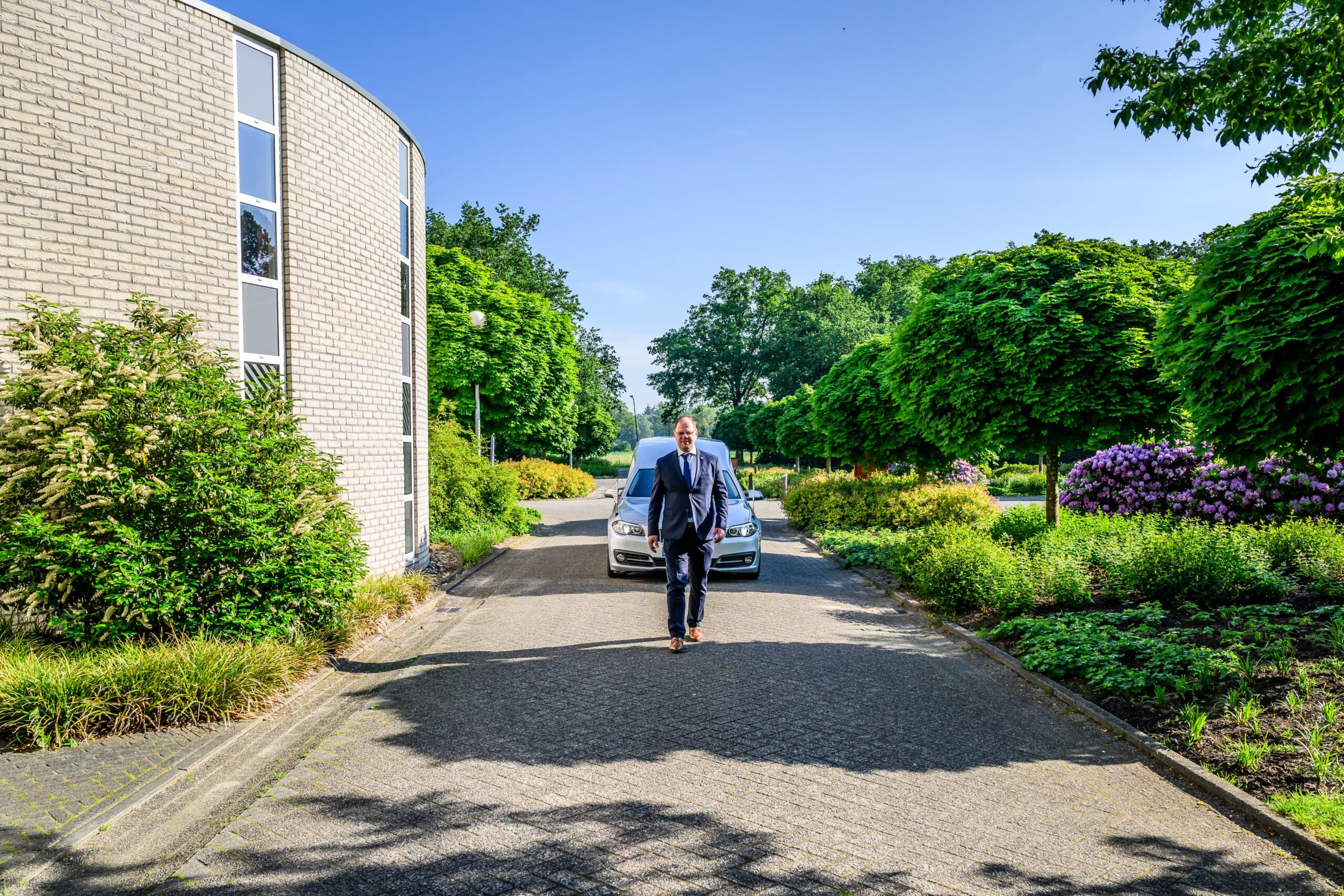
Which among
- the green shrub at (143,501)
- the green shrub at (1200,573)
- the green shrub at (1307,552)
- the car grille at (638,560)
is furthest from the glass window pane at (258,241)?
the green shrub at (1307,552)

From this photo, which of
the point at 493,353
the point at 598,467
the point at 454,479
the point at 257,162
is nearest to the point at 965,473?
the point at 493,353

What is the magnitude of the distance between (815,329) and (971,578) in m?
56.5

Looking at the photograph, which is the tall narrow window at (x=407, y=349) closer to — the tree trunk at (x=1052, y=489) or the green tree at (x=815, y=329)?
the tree trunk at (x=1052, y=489)

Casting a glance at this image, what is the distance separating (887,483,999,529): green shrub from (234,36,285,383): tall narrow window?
11.8m

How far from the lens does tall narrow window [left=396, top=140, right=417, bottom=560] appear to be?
10797mm

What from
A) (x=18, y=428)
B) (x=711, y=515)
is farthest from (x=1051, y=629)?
(x=18, y=428)

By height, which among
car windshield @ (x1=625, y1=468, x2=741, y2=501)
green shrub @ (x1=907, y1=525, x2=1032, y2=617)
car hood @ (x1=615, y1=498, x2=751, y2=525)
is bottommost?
green shrub @ (x1=907, y1=525, x2=1032, y2=617)

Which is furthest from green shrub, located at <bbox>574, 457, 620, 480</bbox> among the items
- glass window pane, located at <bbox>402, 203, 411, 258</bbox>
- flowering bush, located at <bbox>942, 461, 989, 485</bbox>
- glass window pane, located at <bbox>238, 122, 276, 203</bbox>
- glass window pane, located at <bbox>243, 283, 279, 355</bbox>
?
glass window pane, located at <bbox>238, 122, 276, 203</bbox>

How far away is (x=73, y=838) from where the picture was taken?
3.49 meters

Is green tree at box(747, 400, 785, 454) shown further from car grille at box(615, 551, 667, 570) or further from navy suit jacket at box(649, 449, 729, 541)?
navy suit jacket at box(649, 449, 729, 541)

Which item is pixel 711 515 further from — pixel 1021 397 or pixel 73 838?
pixel 1021 397

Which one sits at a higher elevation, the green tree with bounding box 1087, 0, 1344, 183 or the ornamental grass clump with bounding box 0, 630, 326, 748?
the green tree with bounding box 1087, 0, 1344, 183

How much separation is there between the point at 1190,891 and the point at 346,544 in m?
5.86

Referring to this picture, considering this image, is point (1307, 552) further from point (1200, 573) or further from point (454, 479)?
point (454, 479)
